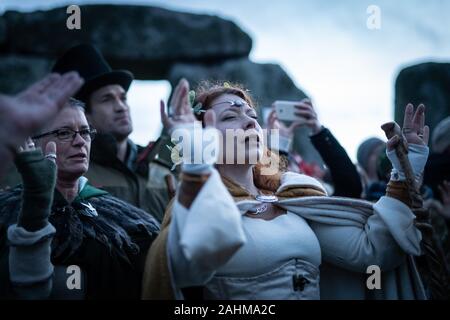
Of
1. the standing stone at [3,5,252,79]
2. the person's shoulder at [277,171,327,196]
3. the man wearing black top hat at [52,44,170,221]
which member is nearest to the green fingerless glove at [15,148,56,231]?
the person's shoulder at [277,171,327,196]

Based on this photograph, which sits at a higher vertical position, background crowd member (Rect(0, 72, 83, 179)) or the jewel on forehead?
the jewel on forehead

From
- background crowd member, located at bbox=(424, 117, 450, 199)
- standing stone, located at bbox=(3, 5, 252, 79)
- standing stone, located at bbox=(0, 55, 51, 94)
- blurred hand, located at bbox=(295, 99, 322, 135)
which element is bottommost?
background crowd member, located at bbox=(424, 117, 450, 199)

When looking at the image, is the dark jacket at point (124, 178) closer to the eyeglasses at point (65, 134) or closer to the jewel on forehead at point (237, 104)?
A: the eyeglasses at point (65, 134)

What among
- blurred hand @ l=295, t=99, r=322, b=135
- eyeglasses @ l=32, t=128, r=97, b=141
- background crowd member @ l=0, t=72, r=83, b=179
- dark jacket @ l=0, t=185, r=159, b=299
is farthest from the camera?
blurred hand @ l=295, t=99, r=322, b=135

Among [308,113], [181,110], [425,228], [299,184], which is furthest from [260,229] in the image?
[308,113]

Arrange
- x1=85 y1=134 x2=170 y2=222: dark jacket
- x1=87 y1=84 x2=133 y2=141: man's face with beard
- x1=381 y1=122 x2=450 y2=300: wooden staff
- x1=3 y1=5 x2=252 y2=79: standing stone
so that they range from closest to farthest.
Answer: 1. x1=381 y1=122 x2=450 y2=300: wooden staff
2. x1=85 y1=134 x2=170 y2=222: dark jacket
3. x1=87 y1=84 x2=133 y2=141: man's face with beard
4. x1=3 y1=5 x2=252 y2=79: standing stone

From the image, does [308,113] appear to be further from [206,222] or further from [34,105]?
[34,105]

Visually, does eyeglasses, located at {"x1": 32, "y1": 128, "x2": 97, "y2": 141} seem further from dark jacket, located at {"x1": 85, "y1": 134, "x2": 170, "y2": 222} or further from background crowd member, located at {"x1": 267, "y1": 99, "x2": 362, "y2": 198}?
background crowd member, located at {"x1": 267, "y1": 99, "x2": 362, "y2": 198}

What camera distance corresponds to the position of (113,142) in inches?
146

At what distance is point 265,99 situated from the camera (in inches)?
336

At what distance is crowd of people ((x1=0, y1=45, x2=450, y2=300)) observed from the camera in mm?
1938

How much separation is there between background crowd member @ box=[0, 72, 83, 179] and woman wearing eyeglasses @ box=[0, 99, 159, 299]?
309 millimetres

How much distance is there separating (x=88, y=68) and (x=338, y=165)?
179cm

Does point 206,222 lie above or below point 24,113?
below
